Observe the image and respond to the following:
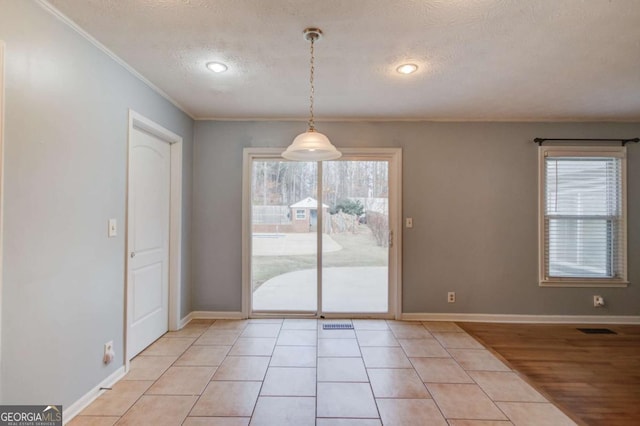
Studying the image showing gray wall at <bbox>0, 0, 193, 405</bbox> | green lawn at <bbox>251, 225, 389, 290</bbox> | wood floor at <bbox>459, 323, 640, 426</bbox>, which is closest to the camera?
gray wall at <bbox>0, 0, 193, 405</bbox>

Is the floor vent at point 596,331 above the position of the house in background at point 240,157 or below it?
below

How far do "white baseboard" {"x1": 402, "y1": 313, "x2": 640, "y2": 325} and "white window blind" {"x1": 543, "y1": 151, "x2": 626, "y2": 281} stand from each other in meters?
0.48

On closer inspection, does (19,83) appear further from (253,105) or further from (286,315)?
(286,315)

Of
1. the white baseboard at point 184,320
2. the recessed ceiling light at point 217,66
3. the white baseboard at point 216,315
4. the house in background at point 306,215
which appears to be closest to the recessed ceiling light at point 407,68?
the recessed ceiling light at point 217,66

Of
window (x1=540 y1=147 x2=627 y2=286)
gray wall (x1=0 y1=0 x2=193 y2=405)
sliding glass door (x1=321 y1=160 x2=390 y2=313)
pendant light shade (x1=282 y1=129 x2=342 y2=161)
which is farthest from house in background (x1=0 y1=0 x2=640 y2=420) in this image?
pendant light shade (x1=282 y1=129 x2=342 y2=161)

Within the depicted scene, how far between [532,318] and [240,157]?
4.05 metres

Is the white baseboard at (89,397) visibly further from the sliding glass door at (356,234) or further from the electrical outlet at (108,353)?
the sliding glass door at (356,234)

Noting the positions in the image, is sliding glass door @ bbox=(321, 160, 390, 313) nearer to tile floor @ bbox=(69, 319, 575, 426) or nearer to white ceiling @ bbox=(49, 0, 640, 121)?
tile floor @ bbox=(69, 319, 575, 426)

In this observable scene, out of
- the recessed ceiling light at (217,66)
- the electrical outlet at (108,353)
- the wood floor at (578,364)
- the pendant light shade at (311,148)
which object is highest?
the recessed ceiling light at (217,66)

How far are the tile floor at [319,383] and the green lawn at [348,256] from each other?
0.80m

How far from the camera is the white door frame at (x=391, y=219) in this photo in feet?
12.5

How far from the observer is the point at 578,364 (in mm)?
2748

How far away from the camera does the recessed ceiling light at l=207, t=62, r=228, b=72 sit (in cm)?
246

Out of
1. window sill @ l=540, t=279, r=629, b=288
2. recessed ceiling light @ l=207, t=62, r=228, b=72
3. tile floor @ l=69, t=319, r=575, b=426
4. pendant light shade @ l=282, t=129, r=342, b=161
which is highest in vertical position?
recessed ceiling light @ l=207, t=62, r=228, b=72
